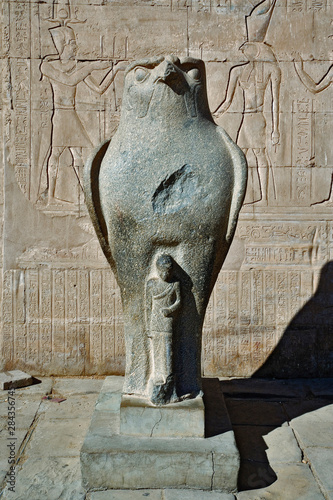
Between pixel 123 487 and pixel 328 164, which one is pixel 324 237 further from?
pixel 123 487

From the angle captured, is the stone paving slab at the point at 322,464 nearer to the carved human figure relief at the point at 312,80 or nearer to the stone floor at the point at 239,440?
the stone floor at the point at 239,440

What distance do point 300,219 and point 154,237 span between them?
2545 millimetres

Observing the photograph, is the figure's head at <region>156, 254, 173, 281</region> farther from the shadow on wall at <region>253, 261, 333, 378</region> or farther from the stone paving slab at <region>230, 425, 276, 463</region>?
the shadow on wall at <region>253, 261, 333, 378</region>

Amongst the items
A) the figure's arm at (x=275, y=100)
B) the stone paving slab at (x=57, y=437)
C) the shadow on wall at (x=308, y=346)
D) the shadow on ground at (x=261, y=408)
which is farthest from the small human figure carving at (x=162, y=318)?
the figure's arm at (x=275, y=100)

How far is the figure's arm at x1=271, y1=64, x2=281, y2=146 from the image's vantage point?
189 inches

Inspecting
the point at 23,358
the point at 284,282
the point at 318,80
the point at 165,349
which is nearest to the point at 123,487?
the point at 165,349

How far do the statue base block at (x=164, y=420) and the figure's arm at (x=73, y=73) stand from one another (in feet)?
10.9

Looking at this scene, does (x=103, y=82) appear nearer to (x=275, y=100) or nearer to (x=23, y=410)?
(x=275, y=100)

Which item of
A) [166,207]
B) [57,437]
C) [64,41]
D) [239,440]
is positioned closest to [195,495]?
[239,440]

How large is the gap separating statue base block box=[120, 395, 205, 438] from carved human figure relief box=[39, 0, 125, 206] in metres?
2.60

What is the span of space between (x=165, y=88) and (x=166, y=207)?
25.7 inches

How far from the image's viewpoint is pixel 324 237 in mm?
4824

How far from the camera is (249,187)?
485 cm

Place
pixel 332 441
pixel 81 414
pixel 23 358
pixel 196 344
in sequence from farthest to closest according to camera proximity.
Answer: pixel 23 358 < pixel 81 414 < pixel 332 441 < pixel 196 344
